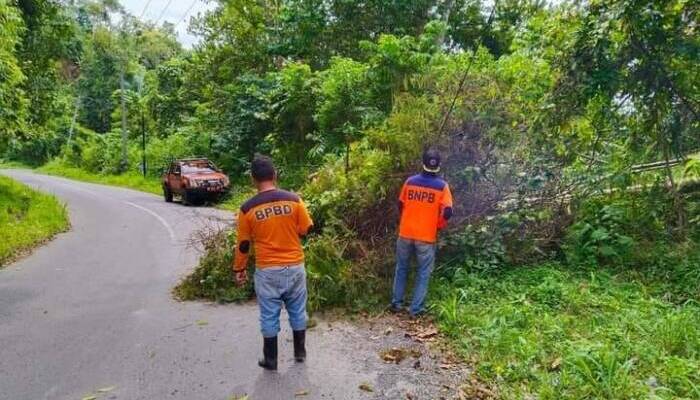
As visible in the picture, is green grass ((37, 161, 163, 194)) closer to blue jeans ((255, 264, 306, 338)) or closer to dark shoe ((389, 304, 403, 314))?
dark shoe ((389, 304, 403, 314))

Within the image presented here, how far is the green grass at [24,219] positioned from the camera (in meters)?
11.2

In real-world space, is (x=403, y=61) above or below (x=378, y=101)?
above

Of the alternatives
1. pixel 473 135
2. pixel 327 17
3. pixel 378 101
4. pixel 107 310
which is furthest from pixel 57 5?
pixel 473 135

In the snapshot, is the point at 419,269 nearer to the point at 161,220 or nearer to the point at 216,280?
the point at 216,280

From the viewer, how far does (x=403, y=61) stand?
13484mm

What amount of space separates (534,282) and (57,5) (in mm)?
17519

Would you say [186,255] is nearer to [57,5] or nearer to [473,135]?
[473,135]

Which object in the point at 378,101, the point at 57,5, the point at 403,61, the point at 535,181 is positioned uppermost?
the point at 57,5

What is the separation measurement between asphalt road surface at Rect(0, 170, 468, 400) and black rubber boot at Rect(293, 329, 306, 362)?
77 millimetres

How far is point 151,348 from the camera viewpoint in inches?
217

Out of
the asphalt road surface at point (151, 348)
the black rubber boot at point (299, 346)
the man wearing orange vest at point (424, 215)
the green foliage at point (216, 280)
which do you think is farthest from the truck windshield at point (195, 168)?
the black rubber boot at point (299, 346)

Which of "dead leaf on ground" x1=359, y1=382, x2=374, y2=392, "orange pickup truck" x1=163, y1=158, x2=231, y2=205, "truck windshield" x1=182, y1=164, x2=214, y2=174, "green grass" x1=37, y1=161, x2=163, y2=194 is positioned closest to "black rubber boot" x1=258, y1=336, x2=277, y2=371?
"dead leaf on ground" x1=359, y1=382, x2=374, y2=392

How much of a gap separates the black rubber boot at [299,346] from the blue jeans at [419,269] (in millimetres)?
1616

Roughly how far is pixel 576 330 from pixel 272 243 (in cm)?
301
